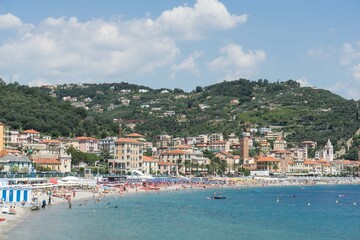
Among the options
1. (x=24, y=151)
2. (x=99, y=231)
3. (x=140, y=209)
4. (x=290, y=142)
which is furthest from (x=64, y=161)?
(x=290, y=142)

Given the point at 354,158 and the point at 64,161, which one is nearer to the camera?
the point at 64,161

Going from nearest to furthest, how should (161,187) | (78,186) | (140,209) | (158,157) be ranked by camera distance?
(140,209)
(78,186)
(161,187)
(158,157)

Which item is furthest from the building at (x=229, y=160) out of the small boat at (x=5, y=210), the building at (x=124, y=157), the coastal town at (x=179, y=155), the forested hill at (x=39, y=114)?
the small boat at (x=5, y=210)

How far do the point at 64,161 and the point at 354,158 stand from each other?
10553cm

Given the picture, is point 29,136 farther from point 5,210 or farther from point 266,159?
point 5,210

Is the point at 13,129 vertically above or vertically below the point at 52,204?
above

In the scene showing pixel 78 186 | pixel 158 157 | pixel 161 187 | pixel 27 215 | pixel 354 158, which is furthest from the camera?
pixel 354 158

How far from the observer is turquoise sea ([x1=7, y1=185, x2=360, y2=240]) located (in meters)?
42.5

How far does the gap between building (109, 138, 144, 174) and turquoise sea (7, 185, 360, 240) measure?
4622cm

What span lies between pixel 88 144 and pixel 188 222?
8262 cm

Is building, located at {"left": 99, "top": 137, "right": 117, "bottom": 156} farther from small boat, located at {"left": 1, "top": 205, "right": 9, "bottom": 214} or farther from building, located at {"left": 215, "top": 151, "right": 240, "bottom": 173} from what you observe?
small boat, located at {"left": 1, "top": 205, "right": 9, "bottom": 214}

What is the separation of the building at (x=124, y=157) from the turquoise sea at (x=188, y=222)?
46.2 m

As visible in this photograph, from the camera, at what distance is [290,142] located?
189 m

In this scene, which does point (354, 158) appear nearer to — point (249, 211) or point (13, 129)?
point (13, 129)
